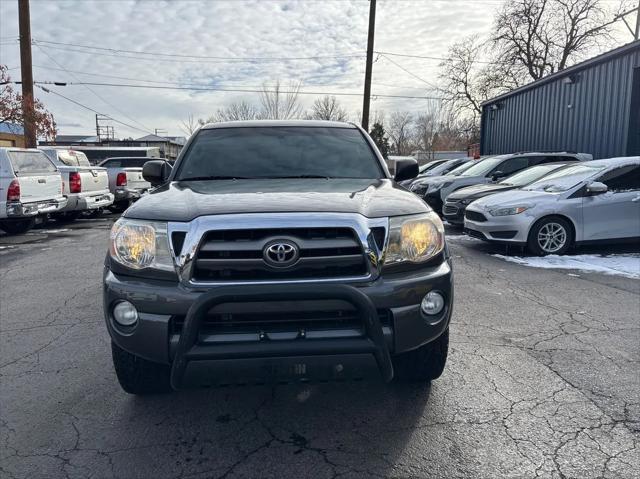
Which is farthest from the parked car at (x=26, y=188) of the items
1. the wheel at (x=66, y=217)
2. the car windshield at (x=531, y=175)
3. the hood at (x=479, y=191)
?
the car windshield at (x=531, y=175)

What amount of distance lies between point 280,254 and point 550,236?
6.46 metres

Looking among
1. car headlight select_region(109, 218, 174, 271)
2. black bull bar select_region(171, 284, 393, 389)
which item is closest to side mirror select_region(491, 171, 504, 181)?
black bull bar select_region(171, 284, 393, 389)

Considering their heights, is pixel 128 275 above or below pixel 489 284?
above

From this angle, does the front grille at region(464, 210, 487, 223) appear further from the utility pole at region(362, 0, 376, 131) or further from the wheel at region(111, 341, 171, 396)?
the utility pole at region(362, 0, 376, 131)

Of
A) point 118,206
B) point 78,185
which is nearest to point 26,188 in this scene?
point 78,185

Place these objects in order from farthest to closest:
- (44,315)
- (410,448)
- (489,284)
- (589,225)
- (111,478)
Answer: (589,225), (489,284), (44,315), (410,448), (111,478)

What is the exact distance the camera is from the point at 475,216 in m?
8.18

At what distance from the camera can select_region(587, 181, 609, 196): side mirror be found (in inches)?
288

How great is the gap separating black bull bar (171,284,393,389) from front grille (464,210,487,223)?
6149 mm

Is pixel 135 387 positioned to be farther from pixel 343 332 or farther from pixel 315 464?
pixel 343 332

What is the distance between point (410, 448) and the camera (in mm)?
2492

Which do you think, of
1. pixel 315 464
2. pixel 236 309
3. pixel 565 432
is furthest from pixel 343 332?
pixel 565 432

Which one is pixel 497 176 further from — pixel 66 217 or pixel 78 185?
pixel 66 217

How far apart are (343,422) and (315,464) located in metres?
0.42
